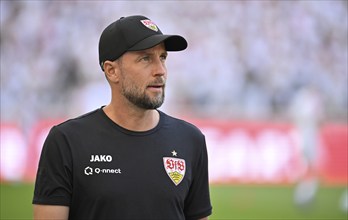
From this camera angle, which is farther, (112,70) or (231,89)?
(231,89)

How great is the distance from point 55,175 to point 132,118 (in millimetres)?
388

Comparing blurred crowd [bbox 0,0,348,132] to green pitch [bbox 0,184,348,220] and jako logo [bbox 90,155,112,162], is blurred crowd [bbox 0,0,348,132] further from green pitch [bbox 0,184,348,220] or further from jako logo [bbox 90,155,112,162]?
jako logo [bbox 90,155,112,162]

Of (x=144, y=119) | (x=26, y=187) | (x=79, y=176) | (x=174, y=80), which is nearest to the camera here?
(x=79, y=176)

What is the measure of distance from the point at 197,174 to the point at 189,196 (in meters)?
0.09

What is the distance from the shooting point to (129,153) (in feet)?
8.49

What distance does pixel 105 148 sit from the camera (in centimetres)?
258

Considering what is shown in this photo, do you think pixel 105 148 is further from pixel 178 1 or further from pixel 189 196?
pixel 178 1

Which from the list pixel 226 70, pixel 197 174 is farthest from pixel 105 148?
pixel 226 70

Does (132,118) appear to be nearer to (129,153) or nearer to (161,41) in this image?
(129,153)

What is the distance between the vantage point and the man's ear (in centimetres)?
268

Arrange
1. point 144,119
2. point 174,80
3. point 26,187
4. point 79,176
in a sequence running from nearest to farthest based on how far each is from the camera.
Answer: point 79,176
point 144,119
point 26,187
point 174,80

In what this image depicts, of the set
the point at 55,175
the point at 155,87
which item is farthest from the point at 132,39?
the point at 55,175

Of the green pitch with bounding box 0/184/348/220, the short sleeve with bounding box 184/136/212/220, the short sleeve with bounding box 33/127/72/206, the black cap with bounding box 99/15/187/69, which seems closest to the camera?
the short sleeve with bounding box 33/127/72/206

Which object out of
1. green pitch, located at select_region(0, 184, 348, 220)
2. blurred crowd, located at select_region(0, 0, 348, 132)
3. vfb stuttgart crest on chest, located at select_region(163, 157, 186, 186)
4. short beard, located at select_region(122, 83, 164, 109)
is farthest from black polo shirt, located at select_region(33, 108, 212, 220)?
blurred crowd, located at select_region(0, 0, 348, 132)
